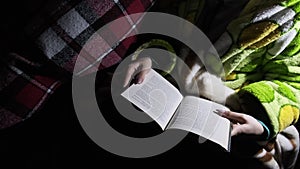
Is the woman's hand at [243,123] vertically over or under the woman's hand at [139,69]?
under

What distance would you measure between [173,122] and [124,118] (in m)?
0.13

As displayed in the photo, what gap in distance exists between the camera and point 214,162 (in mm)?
785

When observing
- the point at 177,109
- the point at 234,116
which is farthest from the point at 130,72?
the point at 234,116

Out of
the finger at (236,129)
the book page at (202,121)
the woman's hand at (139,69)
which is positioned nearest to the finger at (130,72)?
the woman's hand at (139,69)

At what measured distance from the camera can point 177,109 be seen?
2.44 feet

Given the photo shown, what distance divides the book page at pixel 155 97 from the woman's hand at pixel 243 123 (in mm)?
104

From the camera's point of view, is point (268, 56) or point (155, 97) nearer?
point (155, 97)

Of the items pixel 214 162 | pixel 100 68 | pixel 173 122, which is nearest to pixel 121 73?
pixel 100 68

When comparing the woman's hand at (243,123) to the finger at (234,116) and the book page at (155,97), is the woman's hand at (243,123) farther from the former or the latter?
the book page at (155,97)

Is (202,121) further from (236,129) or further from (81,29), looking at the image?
(81,29)

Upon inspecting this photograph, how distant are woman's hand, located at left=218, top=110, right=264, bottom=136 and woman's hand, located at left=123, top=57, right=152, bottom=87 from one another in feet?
0.57

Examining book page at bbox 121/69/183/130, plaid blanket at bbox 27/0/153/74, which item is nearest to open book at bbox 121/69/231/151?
book page at bbox 121/69/183/130

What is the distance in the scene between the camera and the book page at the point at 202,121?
2.23 ft

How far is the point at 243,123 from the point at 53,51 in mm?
403
